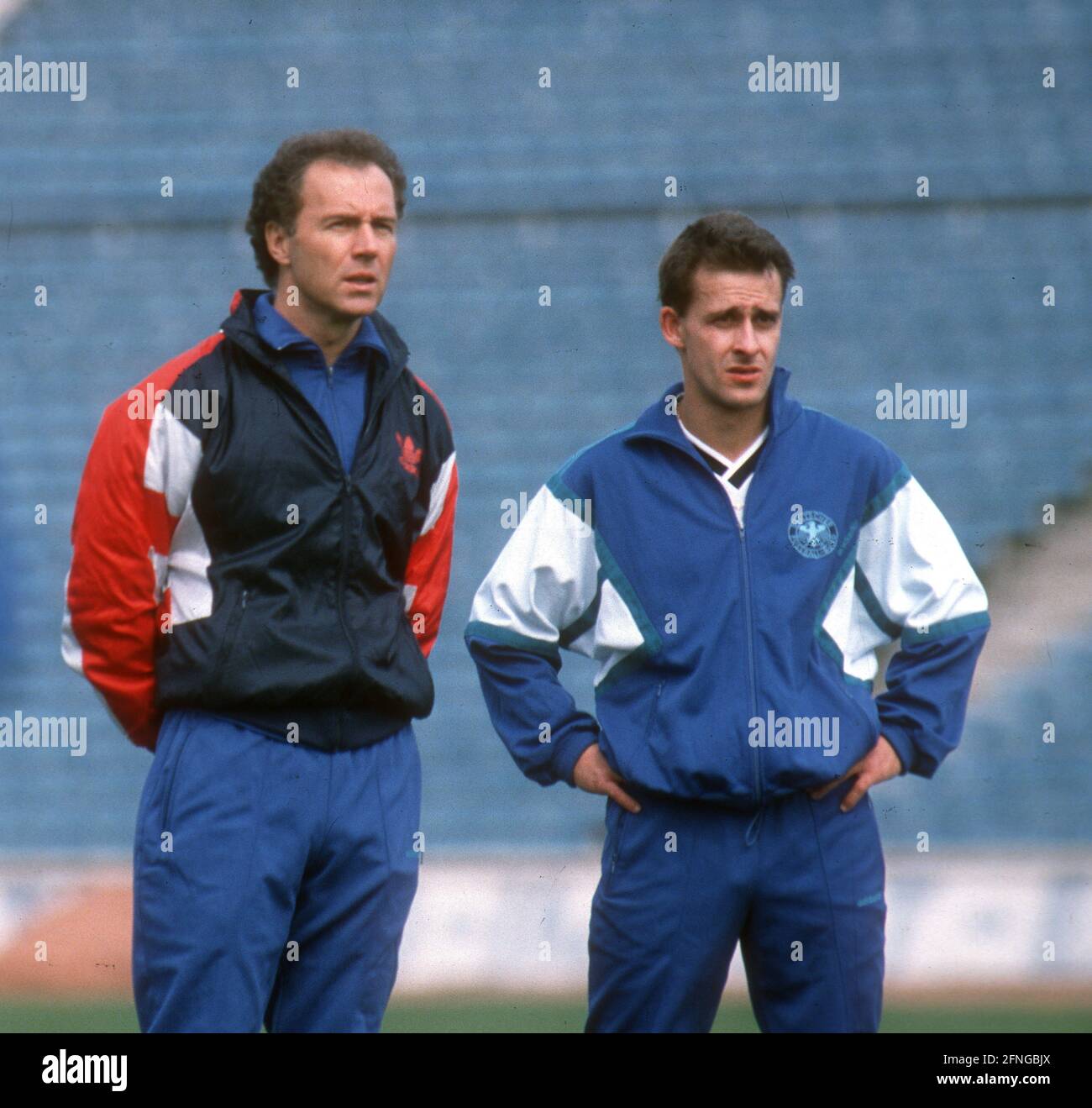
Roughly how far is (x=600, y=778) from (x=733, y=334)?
738mm

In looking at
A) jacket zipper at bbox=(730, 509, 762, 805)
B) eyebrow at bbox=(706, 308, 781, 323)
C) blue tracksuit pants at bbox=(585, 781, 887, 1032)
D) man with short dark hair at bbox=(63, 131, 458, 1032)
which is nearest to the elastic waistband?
man with short dark hair at bbox=(63, 131, 458, 1032)

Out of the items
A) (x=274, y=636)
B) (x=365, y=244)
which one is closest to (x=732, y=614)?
(x=274, y=636)

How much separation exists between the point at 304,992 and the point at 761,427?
116 cm

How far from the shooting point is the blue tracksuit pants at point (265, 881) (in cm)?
274

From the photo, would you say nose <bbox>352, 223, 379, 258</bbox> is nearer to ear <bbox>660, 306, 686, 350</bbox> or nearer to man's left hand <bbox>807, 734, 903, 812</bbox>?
ear <bbox>660, 306, 686, 350</bbox>

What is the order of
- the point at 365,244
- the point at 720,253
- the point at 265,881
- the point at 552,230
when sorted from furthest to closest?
1. the point at 552,230
2. the point at 720,253
3. the point at 365,244
4. the point at 265,881

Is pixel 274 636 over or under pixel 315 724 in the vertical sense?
over

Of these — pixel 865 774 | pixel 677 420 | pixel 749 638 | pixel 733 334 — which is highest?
pixel 733 334

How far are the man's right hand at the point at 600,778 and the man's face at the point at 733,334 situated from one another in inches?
23.8

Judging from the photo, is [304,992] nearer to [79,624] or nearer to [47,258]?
[79,624]

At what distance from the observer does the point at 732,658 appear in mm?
2873

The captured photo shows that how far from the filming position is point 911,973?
194 inches

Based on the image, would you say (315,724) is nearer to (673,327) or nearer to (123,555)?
(123,555)

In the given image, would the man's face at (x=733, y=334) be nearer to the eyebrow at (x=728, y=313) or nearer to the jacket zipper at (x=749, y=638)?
the eyebrow at (x=728, y=313)
